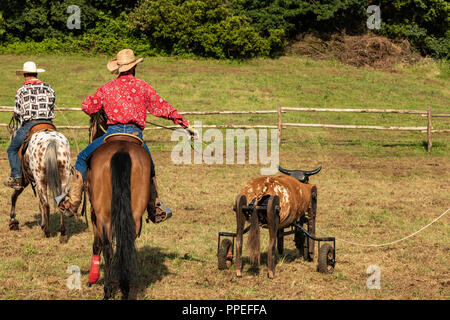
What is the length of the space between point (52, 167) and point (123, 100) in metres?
3.05

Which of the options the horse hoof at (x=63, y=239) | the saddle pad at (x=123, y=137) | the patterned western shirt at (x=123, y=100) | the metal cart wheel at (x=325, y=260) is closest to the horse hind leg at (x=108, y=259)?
the saddle pad at (x=123, y=137)

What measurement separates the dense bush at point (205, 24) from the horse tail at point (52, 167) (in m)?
29.2

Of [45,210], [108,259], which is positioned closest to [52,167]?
[45,210]

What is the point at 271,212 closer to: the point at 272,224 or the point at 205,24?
the point at 272,224

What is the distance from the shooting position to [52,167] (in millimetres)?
9297

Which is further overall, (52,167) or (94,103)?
(52,167)

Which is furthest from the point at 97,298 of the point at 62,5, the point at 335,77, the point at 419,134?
the point at 62,5

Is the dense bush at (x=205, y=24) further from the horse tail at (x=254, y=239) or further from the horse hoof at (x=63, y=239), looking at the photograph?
the horse tail at (x=254, y=239)

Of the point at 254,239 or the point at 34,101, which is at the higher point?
the point at 34,101

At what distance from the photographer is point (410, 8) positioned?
4253 centimetres

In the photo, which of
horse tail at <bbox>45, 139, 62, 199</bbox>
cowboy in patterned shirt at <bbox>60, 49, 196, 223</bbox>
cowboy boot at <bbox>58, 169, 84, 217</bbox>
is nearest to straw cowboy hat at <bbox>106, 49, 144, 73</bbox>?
cowboy in patterned shirt at <bbox>60, 49, 196, 223</bbox>

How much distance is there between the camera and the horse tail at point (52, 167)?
30.5 feet

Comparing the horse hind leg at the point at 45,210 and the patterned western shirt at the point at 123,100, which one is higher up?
the patterned western shirt at the point at 123,100

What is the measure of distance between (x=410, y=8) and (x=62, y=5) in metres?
23.9
